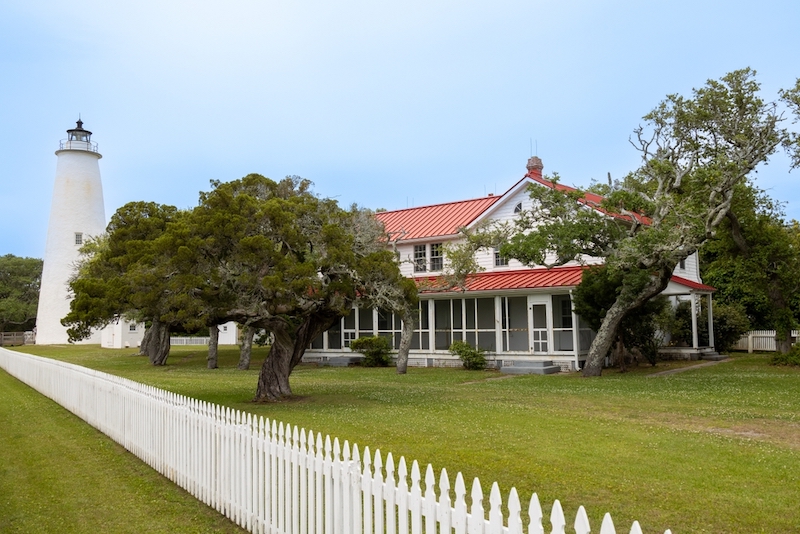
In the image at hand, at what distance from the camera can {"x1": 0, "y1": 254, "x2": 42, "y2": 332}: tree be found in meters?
65.2

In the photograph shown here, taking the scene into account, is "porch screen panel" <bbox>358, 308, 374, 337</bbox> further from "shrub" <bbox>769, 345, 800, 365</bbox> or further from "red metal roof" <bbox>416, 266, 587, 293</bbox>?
"shrub" <bbox>769, 345, 800, 365</bbox>

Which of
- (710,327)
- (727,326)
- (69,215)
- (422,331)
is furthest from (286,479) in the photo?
(69,215)

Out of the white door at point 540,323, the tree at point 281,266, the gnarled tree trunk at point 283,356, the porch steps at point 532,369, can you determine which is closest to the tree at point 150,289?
the tree at point 281,266

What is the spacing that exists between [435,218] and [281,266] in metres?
20.0

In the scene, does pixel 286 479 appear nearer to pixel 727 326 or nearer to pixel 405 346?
pixel 405 346

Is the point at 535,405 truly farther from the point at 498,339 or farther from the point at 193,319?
the point at 498,339

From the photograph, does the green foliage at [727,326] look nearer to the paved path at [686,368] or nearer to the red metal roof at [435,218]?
the paved path at [686,368]

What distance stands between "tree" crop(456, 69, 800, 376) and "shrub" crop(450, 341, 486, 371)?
18.0ft

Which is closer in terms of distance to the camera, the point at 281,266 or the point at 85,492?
the point at 85,492

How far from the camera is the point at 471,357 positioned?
28031mm

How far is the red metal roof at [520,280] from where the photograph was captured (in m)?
26.8

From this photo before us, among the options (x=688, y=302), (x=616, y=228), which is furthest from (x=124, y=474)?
(x=688, y=302)

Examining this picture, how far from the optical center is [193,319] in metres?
14.9

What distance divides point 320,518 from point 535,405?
10924 millimetres
